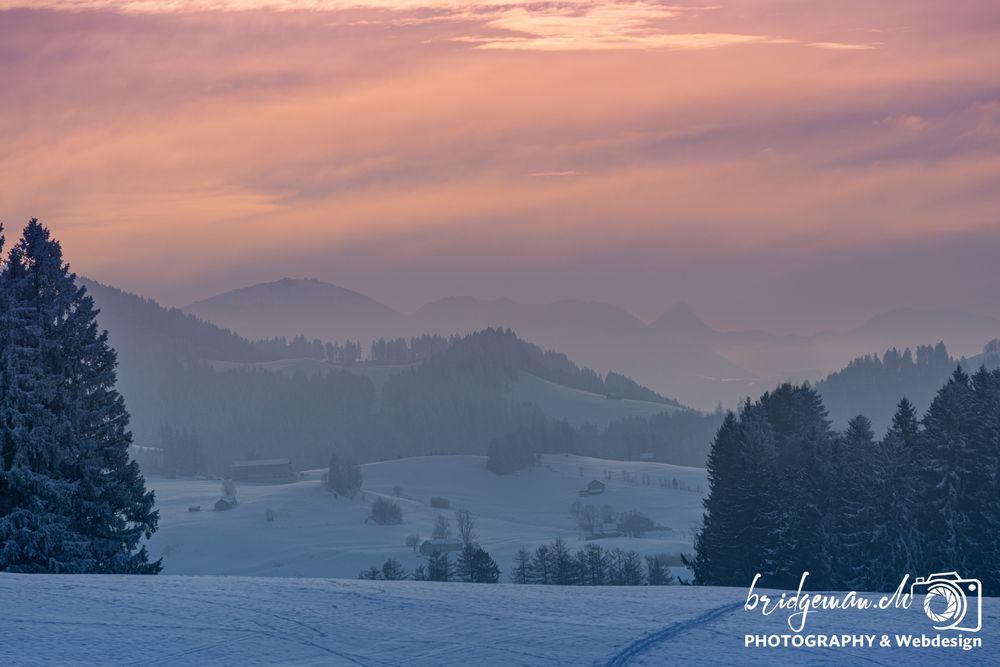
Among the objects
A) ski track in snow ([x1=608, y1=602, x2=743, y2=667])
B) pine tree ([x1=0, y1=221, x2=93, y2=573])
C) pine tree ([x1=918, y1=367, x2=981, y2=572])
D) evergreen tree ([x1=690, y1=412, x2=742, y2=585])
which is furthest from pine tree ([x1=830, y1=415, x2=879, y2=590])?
ski track in snow ([x1=608, y1=602, x2=743, y2=667])

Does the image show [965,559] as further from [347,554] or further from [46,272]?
[347,554]

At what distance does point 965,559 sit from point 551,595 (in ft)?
117

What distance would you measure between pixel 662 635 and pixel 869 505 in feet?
123

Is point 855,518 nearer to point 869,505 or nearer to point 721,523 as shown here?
point 869,505

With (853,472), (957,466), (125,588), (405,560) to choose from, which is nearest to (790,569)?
(853,472)

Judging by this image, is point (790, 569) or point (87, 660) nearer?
point (87, 660)

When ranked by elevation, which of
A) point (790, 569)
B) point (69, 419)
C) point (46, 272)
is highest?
point (46, 272)

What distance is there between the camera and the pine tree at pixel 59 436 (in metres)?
37.2

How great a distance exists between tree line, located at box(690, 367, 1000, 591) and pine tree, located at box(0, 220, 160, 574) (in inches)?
1110

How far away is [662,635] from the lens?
17.2 meters

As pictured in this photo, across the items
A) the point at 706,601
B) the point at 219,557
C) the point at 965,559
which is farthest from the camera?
the point at 219,557

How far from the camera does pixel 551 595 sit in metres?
21.2

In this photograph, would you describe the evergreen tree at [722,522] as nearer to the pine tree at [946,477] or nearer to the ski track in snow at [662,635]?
the pine tree at [946,477]

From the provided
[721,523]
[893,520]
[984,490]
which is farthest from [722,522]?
[984,490]
